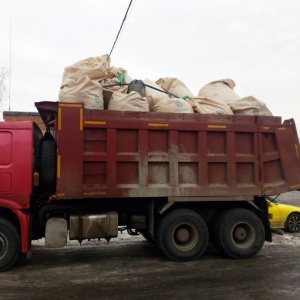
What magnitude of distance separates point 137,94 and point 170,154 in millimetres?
1234

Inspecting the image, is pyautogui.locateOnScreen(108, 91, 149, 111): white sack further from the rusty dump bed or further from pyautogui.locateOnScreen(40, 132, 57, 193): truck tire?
pyautogui.locateOnScreen(40, 132, 57, 193): truck tire

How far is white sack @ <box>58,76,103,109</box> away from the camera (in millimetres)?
6387

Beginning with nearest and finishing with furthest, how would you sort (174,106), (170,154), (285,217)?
(170,154), (174,106), (285,217)

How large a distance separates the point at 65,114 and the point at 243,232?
3901 millimetres

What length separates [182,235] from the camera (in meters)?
6.76

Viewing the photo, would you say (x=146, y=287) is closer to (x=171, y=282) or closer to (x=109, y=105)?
(x=171, y=282)

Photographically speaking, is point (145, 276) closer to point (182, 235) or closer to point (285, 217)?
point (182, 235)

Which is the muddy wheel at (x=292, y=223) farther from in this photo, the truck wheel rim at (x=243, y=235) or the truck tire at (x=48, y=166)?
the truck tire at (x=48, y=166)

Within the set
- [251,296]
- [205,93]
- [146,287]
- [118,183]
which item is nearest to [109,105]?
[118,183]

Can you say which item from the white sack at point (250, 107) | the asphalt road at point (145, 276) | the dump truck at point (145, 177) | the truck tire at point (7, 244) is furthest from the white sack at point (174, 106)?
the truck tire at point (7, 244)

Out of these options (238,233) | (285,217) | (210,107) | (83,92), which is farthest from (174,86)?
(285,217)

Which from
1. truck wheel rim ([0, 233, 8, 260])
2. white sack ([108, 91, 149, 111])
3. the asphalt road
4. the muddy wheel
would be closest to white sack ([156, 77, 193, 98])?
white sack ([108, 91, 149, 111])

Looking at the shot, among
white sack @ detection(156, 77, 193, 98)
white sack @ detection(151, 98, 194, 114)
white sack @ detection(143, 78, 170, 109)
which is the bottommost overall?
white sack @ detection(151, 98, 194, 114)

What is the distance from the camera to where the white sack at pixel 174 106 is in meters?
6.82
